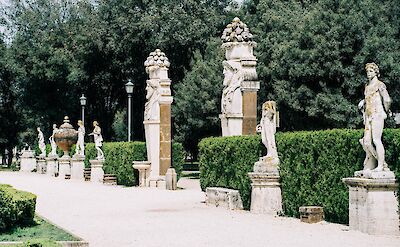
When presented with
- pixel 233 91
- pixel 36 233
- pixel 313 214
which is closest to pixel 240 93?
pixel 233 91

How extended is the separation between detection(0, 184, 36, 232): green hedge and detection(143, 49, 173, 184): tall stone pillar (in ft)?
46.7

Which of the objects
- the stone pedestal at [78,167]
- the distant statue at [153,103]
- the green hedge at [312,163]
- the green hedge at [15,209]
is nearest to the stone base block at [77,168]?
the stone pedestal at [78,167]

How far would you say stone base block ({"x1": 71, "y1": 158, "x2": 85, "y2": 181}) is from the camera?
38031 millimetres

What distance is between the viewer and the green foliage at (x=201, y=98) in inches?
1528

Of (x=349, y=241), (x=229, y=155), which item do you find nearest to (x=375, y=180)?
(x=349, y=241)

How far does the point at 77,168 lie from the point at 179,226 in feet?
78.7

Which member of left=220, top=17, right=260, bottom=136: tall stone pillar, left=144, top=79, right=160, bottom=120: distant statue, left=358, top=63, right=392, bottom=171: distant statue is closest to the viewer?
left=358, top=63, right=392, bottom=171: distant statue

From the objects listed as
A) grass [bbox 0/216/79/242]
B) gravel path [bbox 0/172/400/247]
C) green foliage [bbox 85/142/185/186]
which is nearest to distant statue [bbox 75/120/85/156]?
green foliage [bbox 85/142/185/186]

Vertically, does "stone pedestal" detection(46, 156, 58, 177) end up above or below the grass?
above

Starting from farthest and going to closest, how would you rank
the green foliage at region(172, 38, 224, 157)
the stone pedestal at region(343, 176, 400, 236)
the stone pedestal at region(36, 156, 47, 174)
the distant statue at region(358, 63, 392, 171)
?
1. the stone pedestal at region(36, 156, 47, 174)
2. the green foliage at region(172, 38, 224, 157)
3. the distant statue at region(358, 63, 392, 171)
4. the stone pedestal at region(343, 176, 400, 236)

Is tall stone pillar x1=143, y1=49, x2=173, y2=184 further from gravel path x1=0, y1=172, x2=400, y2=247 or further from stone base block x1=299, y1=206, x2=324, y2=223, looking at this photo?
stone base block x1=299, y1=206, x2=324, y2=223

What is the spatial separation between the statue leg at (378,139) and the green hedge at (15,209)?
7231 millimetres

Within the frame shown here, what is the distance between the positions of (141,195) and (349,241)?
13.3m

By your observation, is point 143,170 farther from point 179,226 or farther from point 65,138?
point 65,138
